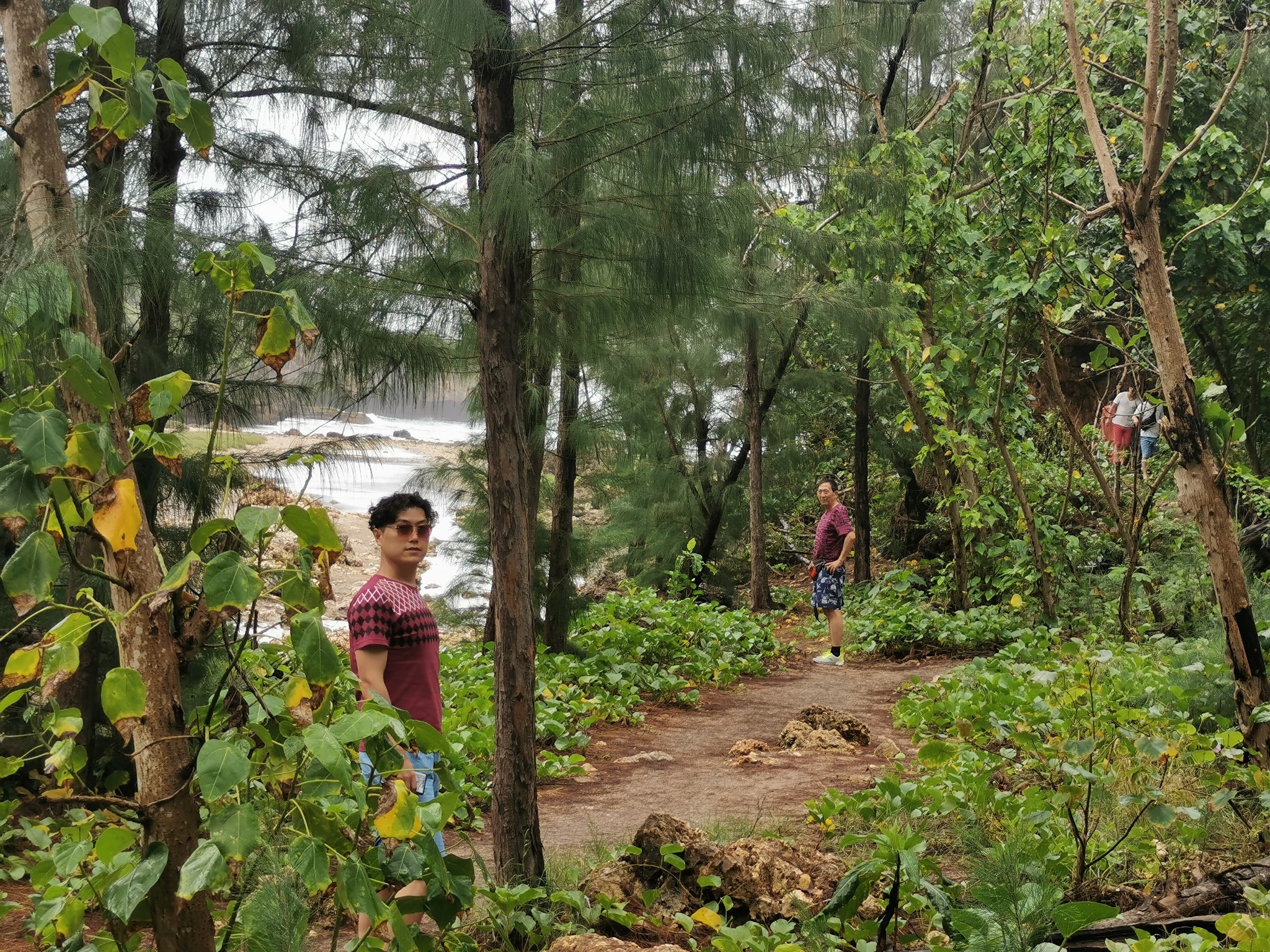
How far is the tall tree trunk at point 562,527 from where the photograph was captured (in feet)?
28.8

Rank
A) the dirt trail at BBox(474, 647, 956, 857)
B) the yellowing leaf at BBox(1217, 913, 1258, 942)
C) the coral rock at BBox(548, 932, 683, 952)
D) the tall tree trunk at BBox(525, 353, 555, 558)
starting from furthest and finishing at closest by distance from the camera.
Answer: the tall tree trunk at BBox(525, 353, 555, 558)
the dirt trail at BBox(474, 647, 956, 857)
the coral rock at BBox(548, 932, 683, 952)
the yellowing leaf at BBox(1217, 913, 1258, 942)

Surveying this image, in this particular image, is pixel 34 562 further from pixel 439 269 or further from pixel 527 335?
pixel 527 335

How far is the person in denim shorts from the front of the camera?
10.0ft

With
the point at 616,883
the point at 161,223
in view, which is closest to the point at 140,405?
the point at 616,883

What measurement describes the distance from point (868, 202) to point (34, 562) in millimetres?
7366

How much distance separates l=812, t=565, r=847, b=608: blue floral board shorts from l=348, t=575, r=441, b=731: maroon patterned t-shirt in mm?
6384

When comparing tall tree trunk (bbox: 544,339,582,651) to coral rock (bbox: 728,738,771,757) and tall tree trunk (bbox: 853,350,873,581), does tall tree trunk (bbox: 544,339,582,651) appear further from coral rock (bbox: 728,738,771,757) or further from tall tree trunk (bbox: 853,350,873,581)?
tall tree trunk (bbox: 853,350,873,581)

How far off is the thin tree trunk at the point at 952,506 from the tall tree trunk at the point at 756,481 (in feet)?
7.05

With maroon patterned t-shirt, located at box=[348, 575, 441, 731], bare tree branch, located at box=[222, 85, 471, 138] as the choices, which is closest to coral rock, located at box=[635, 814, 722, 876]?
maroon patterned t-shirt, located at box=[348, 575, 441, 731]

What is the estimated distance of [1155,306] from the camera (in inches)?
160

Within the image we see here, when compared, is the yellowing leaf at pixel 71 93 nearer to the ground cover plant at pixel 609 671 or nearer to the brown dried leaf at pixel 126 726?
the brown dried leaf at pixel 126 726

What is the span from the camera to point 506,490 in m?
3.98

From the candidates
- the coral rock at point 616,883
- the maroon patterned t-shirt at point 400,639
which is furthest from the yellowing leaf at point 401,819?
the coral rock at point 616,883

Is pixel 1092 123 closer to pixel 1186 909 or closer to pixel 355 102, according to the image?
pixel 1186 909
